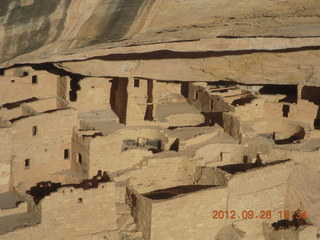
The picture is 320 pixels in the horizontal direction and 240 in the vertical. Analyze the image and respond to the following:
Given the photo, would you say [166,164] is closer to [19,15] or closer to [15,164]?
[15,164]

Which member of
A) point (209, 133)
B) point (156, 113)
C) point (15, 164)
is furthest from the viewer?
point (156, 113)

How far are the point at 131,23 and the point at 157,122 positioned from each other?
6283 millimetres

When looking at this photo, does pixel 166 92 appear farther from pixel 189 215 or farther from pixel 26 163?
pixel 189 215

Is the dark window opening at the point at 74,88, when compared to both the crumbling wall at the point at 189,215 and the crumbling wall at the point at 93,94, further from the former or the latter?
the crumbling wall at the point at 189,215

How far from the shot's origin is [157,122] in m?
23.0

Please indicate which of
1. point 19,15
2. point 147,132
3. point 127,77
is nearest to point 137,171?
point 147,132

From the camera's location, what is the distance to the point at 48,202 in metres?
17.3

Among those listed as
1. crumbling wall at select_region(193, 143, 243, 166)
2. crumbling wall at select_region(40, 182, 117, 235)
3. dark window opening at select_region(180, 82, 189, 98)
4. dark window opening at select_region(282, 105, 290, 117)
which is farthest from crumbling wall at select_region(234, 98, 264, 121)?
crumbling wall at select_region(40, 182, 117, 235)

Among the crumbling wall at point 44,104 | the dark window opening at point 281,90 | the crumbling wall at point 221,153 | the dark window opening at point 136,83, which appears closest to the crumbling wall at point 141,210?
the crumbling wall at point 221,153

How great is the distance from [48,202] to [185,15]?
20.4 feet

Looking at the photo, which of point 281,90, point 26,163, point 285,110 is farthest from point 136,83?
point 281,90
